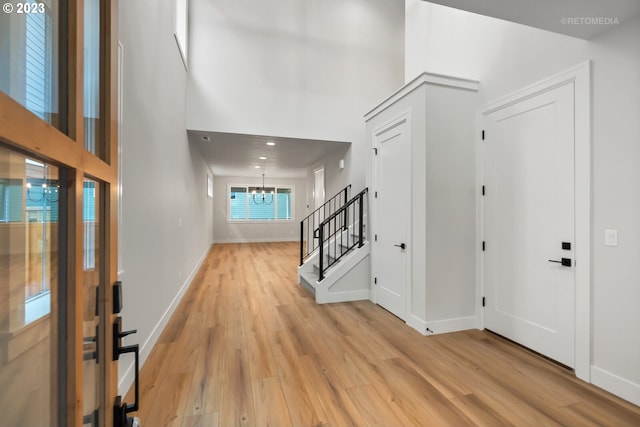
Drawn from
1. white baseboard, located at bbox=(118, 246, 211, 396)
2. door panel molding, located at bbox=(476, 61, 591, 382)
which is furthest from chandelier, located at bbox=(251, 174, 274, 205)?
door panel molding, located at bbox=(476, 61, 591, 382)

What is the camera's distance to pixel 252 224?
10.9 metres

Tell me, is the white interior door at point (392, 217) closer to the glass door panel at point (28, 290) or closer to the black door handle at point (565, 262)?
the black door handle at point (565, 262)

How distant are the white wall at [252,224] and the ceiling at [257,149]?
2.53 metres

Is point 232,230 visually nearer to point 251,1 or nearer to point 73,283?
point 251,1

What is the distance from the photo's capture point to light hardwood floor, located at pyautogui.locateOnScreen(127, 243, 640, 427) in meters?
1.73

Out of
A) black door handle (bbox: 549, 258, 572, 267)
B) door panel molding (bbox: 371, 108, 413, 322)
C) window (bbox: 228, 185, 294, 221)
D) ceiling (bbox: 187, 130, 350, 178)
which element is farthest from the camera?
window (bbox: 228, 185, 294, 221)

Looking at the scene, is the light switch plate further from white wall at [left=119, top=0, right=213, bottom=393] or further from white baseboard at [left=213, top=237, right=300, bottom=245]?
white baseboard at [left=213, top=237, right=300, bottom=245]

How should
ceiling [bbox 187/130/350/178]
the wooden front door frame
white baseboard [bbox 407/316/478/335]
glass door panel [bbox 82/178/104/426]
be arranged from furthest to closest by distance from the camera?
ceiling [bbox 187/130/350/178] → white baseboard [bbox 407/316/478/335] → glass door panel [bbox 82/178/104/426] → the wooden front door frame

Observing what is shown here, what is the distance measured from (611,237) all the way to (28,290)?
3.00 m

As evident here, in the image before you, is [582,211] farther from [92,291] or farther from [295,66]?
[295,66]

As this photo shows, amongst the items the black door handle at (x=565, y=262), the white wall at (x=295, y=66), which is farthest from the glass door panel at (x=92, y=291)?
the white wall at (x=295, y=66)

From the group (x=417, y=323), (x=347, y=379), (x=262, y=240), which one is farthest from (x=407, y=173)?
(x=262, y=240)

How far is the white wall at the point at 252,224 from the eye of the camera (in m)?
10.5

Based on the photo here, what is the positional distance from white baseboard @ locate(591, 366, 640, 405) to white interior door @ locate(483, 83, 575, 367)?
0.19 meters
